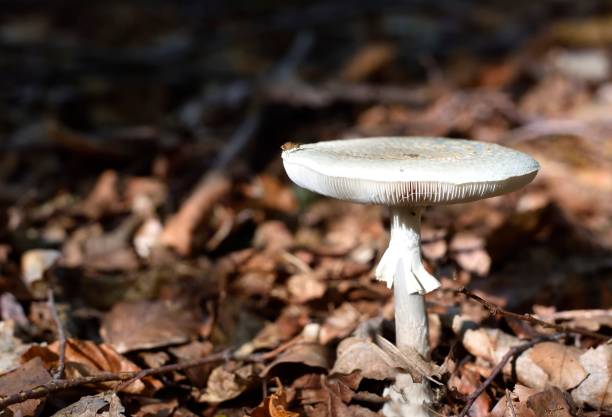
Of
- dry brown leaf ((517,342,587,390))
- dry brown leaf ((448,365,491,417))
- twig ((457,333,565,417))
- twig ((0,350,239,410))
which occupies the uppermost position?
twig ((0,350,239,410))

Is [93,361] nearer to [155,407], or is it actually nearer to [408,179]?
[155,407]

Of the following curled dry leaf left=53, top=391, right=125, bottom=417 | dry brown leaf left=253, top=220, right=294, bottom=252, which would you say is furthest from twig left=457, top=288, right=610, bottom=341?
dry brown leaf left=253, top=220, right=294, bottom=252

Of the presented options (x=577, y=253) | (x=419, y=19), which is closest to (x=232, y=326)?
(x=577, y=253)

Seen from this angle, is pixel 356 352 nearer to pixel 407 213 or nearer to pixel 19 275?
pixel 407 213

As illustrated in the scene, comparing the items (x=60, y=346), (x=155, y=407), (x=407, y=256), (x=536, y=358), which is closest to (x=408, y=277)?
(x=407, y=256)

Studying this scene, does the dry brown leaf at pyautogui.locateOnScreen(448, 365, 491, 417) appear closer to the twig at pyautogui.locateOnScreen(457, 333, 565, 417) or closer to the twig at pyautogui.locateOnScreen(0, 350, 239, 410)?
the twig at pyautogui.locateOnScreen(457, 333, 565, 417)
